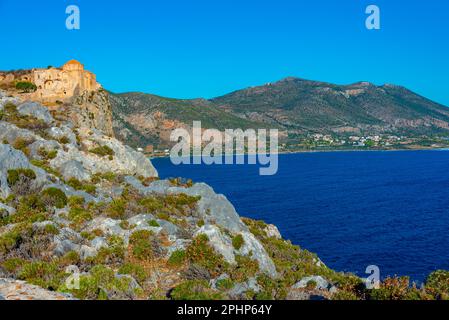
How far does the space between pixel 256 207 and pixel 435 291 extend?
73120mm

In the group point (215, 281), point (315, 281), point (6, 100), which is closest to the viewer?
point (215, 281)

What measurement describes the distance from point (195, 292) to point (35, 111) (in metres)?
34.9

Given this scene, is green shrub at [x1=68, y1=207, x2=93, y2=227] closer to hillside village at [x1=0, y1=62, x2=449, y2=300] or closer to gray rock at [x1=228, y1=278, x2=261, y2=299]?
hillside village at [x1=0, y1=62, x2=449, y2=300]

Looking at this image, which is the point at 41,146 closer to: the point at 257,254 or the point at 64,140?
the point at 64,140


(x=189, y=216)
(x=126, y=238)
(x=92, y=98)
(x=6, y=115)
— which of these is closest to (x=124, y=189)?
(x=189, y=216)

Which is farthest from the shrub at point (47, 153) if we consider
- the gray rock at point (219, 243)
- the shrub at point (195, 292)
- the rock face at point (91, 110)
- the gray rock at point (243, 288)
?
the gray rock at point (243, 288)

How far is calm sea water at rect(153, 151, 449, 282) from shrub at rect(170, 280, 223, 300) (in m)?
37.1

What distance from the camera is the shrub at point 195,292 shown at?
38.9 feet

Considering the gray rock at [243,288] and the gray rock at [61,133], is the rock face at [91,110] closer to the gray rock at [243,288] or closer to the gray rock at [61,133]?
the gray rock at [61,133]

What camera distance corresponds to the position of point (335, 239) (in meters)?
62.7

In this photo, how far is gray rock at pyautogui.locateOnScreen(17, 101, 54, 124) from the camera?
40.4m

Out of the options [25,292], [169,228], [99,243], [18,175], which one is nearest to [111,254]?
[99,243]

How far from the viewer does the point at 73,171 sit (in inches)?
1230

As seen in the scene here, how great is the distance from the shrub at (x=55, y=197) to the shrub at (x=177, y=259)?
414 inches
